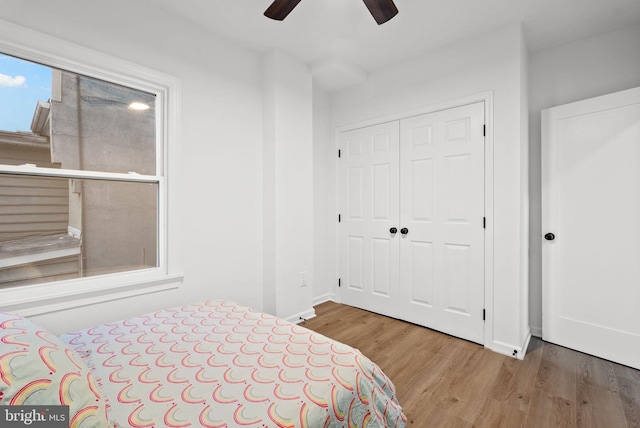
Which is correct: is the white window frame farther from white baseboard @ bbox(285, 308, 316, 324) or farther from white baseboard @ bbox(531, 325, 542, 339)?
white baseboard @ bbox(531, 325, 542, 339)

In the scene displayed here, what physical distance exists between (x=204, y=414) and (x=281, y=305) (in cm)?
190

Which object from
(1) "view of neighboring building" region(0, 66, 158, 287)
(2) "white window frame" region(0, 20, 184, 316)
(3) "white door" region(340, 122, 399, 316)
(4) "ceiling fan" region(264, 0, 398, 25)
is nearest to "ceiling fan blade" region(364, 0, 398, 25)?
(4) "ceiling fan" region(264, 0, 398, 25)

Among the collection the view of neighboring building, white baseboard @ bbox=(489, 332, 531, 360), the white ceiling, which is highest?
the white ceiling

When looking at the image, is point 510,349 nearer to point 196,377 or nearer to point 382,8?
point 196,377

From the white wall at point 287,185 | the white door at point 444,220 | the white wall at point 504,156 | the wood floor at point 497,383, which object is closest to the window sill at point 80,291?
the white wall at point 287,185

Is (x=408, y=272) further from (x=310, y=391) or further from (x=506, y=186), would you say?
(x=310, y=391)

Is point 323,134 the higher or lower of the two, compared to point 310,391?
higher

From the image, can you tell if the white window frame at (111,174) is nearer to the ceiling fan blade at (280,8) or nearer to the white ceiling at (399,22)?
the white ceiling at (399,22)

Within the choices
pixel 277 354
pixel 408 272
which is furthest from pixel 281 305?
pixel 277 354

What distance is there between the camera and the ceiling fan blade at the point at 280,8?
179 centimetres

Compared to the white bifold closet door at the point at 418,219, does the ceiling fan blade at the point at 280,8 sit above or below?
above

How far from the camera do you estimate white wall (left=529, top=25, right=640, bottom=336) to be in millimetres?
2365

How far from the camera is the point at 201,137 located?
2441 millimetres

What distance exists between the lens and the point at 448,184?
272 cm
